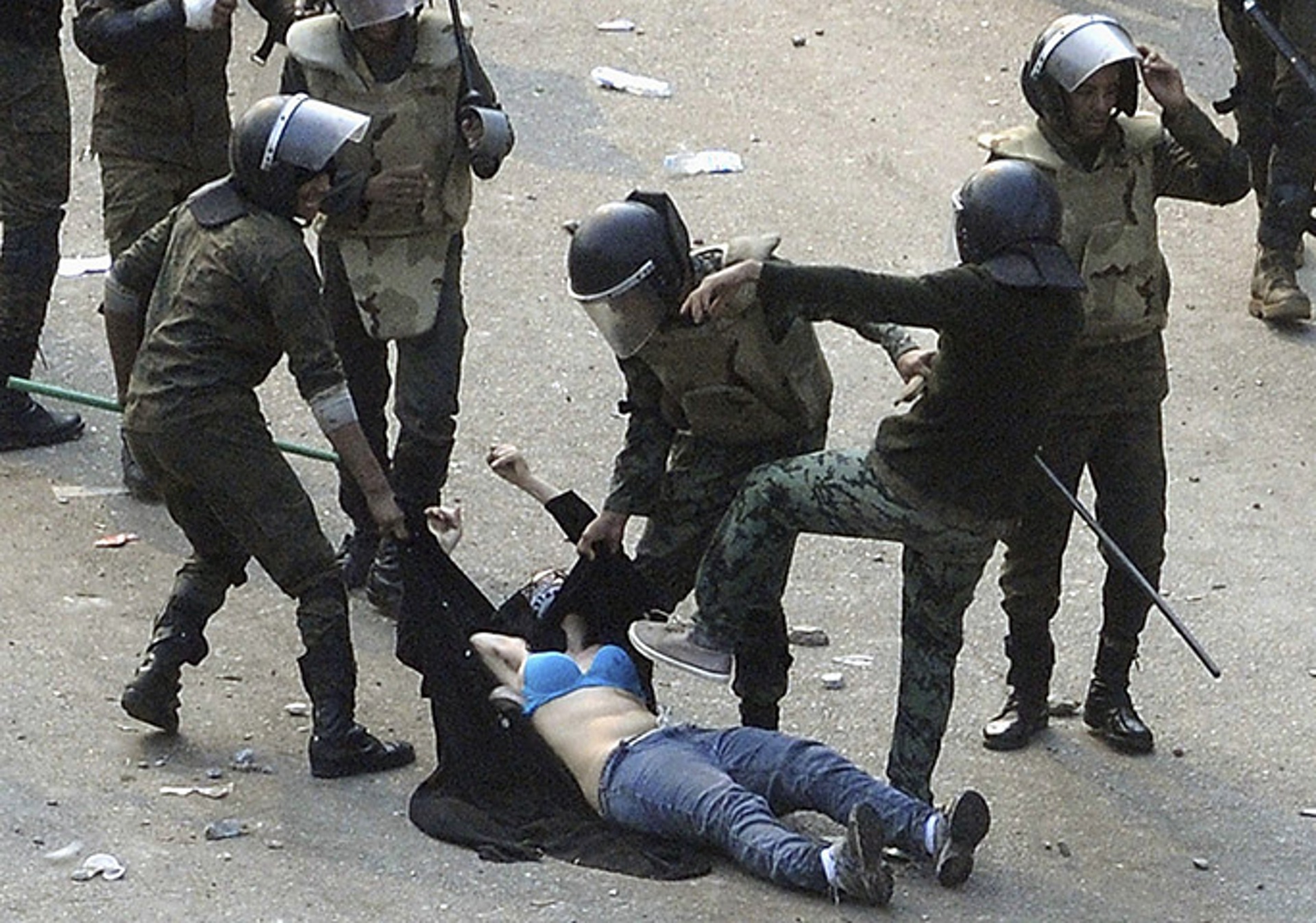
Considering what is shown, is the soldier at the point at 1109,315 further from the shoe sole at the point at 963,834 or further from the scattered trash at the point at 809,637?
the shoe sole at the point at 963,834

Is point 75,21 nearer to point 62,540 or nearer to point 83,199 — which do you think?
point 62,540

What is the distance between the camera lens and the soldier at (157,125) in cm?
724

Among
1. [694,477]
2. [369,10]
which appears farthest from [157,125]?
[694,477]

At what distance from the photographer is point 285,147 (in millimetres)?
5566

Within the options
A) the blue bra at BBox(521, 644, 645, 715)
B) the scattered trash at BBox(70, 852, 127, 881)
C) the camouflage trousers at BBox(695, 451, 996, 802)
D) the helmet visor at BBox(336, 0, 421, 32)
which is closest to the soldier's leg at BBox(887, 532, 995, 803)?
the camouflage trousers at BBox(695, 451, 996, 802)

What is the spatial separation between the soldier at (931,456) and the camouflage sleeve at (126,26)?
2.40m

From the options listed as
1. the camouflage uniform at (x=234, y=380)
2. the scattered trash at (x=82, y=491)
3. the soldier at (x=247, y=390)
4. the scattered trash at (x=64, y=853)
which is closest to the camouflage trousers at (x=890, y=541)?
the soldier at (x=247, y=390)

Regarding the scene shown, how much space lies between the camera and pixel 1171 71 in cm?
589

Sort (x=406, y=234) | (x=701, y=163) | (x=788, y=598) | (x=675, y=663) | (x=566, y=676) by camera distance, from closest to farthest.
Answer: (x=675, y=663), (x=566, y=676), (x=406, y=234), (x=788, y=598), (x=701, y=163)

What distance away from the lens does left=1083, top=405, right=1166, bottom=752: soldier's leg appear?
6.11 metres

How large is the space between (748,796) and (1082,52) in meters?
1.92

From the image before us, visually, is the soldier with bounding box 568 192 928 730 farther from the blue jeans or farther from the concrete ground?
the concrete ground

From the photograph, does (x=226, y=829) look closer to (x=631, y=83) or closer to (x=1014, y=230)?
(x=1014, y=230)

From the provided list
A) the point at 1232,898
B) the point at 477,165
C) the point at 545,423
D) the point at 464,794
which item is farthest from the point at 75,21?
the point at 1232,898
